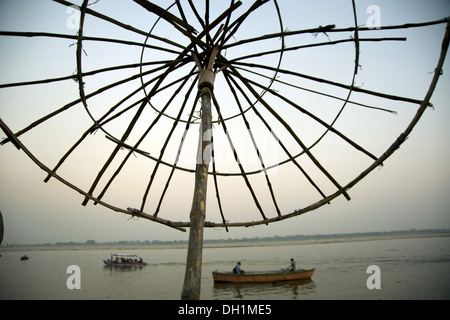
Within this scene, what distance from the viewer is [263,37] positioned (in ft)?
14.3

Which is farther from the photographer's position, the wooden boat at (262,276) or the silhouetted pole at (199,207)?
the wooden boat at (262,276)

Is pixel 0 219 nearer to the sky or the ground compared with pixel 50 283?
nearer to the sky

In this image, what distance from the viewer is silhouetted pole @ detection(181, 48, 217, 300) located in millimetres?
2941

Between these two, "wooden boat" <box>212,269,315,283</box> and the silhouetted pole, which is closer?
the silhouetted pole

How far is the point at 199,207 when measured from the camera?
3365mm

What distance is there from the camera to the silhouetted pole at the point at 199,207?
9.65ft

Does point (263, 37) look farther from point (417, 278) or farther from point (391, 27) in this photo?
point (417, 278)

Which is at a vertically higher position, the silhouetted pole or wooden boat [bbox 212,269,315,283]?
the silhouetted pole

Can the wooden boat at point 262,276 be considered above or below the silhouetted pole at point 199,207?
below

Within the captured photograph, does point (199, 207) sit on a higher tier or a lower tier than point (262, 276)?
higher

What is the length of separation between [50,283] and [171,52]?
125ft
